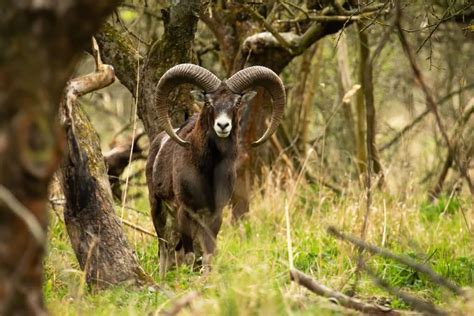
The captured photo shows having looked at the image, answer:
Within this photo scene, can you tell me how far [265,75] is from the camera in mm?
10727

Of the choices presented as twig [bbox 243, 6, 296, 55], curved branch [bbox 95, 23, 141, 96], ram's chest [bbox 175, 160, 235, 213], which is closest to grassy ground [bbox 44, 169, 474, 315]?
ram's chest [bbox 175, 160, 235, 213]

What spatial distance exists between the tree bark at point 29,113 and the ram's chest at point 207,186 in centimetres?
638

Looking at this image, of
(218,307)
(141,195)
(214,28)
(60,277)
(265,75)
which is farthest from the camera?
(141,195)

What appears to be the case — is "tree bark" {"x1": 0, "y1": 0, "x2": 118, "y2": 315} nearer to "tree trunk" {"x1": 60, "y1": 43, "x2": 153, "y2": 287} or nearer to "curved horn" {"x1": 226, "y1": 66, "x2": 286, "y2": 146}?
"tree trunk" {"x1": 60, "y1": 43, "x2": 153, "y2": 287}

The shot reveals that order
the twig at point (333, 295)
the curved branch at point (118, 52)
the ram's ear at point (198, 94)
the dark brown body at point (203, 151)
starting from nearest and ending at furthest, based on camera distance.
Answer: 1. the twig at point (333, 295)
2. the dark brown body at point (203, 151)
3. the ram's ear at point (198, 94)
4. the curved branch at point (118, 52)

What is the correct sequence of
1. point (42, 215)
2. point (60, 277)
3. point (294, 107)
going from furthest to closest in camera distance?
point (294, 107)
point (60, 277)
point (42, 215)

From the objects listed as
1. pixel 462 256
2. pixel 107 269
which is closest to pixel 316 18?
pixel 462 256

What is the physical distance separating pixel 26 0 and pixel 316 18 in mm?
7598

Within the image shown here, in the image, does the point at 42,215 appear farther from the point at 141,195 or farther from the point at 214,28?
the point at 141,195

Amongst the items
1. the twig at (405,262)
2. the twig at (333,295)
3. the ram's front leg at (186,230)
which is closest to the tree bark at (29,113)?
the twig at (405,262)

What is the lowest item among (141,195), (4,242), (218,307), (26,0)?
(141,195)

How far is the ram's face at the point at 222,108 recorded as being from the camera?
1001 centimetres

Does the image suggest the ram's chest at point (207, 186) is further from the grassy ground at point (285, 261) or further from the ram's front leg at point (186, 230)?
the grassy ground at point (285, 261)

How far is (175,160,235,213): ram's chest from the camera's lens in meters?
10.3
